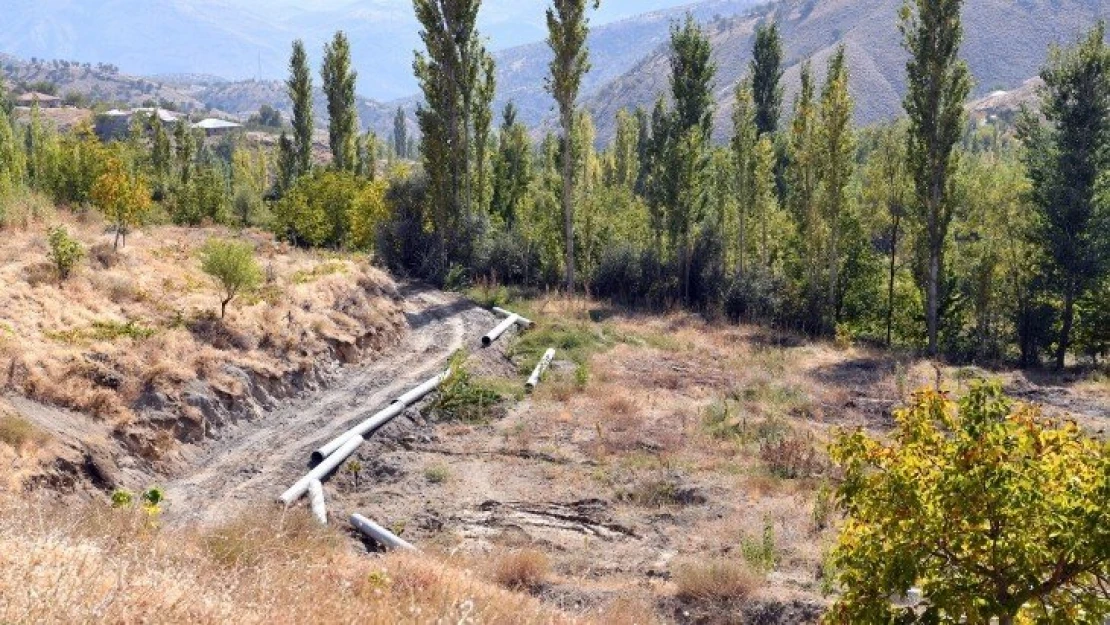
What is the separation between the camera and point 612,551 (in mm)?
11266

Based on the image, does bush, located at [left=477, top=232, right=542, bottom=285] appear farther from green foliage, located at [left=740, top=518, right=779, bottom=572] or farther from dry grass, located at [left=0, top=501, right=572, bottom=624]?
dry grass, located at [left=0, top=501, right=572, bottom=624]

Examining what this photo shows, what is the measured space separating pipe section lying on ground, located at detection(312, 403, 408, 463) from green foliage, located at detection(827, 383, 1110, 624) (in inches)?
377

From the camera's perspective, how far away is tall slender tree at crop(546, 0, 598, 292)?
98.6 feet

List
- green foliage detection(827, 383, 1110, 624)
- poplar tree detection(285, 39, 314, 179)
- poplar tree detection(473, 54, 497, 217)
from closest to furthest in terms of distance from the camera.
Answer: green foliage detection(827, 383, 1110, 624) → poplar tree detection(473, 54, 497, 217) → poplar tree detection(285, 39, 314, 179)

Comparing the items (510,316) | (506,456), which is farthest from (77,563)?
(510,316)

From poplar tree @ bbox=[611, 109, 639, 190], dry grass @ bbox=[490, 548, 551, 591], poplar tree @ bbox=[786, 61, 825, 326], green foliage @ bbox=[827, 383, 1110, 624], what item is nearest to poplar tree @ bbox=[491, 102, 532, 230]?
poplar tree @ bbox=[786, 61, 825, 326]

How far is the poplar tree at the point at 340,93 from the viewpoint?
44.6 m

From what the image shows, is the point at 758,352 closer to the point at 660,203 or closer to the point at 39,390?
the point at 660,203

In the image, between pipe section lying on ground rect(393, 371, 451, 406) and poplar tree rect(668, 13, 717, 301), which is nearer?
pipe section lying on ground rect(393, 371, 451, 406)

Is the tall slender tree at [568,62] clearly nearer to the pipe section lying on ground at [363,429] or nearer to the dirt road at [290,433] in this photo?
the dirt road at [290,433]

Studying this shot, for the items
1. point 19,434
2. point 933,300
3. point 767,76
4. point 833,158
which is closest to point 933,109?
point 833,158

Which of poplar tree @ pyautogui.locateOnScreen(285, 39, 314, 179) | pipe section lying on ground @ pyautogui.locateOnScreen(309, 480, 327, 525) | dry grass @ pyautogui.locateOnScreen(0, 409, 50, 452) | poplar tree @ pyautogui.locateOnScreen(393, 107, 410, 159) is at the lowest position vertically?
pipe section lying on ground @ pyautogui.locateOnScreen(309, 480, 327, 525)

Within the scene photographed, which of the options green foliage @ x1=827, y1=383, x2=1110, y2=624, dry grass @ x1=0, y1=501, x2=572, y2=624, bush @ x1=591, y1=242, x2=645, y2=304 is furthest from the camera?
bush @ x1=591, y1=242, x2=645, y2=304

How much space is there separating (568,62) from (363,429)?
65.8ft
